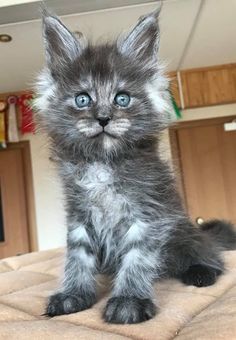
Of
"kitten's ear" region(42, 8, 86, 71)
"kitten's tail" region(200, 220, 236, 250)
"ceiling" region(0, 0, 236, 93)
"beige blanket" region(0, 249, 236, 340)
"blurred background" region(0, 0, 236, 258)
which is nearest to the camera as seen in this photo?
"beige blanket" region(0, 249, 236, 340)

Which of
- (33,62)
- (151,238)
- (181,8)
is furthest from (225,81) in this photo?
(151,238)

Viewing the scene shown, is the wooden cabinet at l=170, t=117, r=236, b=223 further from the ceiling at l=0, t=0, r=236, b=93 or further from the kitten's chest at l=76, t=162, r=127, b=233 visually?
the kitten's chest at l=76, t=162, r=127, b=233

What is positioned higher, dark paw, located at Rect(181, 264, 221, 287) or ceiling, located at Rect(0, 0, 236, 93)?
ceiling, located at Rect(0, 0, 236, 93)

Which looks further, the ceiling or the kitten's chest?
the ceiling

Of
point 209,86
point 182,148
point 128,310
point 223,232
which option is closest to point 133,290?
point 128,310

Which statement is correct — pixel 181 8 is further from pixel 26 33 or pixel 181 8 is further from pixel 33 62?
pixel 33 62

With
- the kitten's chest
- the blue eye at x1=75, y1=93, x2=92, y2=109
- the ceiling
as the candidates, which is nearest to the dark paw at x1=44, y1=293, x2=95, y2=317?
the kitten's chest

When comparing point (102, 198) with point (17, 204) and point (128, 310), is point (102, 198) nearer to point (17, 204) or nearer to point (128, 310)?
point (128, 310)

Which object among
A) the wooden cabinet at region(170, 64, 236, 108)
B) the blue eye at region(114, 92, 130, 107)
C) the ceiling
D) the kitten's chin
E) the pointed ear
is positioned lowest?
the kitten's chin

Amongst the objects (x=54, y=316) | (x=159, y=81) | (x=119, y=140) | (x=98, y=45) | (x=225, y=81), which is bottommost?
(x=54, y=316)
